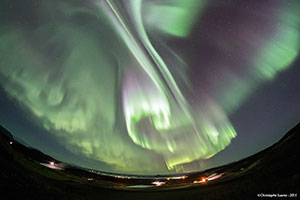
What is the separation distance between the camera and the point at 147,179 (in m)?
0.39

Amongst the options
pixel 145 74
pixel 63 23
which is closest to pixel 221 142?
pixel 145 74

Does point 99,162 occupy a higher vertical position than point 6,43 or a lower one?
lower

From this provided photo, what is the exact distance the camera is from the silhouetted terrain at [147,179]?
1.26 feet

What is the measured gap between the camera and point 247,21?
0.41 m

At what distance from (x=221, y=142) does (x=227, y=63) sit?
11cm

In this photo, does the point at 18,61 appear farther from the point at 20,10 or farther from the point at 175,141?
the point at 175,141

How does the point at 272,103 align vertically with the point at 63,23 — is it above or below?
below

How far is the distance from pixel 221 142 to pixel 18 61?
1.04 ft

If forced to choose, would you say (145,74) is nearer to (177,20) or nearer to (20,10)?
(177,20)

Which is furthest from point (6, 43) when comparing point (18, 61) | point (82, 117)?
point (82, 117)

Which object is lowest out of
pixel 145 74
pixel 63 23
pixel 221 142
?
pixel 221 142

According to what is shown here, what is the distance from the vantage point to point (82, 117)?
1.36 feet

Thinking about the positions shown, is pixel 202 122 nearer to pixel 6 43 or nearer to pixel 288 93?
pixel 288 93

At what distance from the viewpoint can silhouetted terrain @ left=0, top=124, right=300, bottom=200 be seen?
38cm
